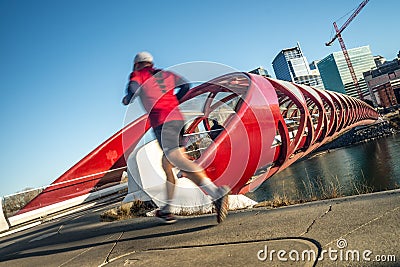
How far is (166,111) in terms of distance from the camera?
10.6 ft

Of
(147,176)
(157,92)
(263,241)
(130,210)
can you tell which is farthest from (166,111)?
(147,176)

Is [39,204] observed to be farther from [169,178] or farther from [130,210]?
[169,178]

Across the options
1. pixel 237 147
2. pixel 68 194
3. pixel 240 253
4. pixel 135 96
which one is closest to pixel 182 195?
pixel 237 147

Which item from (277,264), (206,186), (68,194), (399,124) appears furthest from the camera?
(399,124)

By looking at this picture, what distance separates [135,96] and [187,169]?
3.03ft

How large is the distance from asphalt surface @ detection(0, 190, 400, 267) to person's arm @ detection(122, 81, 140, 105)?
1.47 metres

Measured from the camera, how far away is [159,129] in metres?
3.26

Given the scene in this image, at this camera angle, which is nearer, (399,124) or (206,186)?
(206,186)

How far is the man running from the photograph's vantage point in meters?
3.13

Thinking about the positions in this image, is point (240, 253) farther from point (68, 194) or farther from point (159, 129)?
point (68, 194)

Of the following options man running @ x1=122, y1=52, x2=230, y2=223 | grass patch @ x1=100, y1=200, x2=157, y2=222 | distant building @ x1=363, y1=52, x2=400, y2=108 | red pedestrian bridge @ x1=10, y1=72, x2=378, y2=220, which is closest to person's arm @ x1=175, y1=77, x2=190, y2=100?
man running @ x1=122, y1=52, x2=230, y2=223

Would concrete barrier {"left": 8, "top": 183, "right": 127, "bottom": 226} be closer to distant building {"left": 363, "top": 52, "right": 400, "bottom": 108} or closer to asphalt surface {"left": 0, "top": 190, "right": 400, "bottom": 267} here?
asphalt surface {"left": 0, "top": 190, "right": 400, "bottom": 267}

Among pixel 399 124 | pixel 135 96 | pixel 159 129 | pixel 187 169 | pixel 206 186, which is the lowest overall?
pixel 399 124

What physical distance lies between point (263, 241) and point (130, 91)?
195 cm
